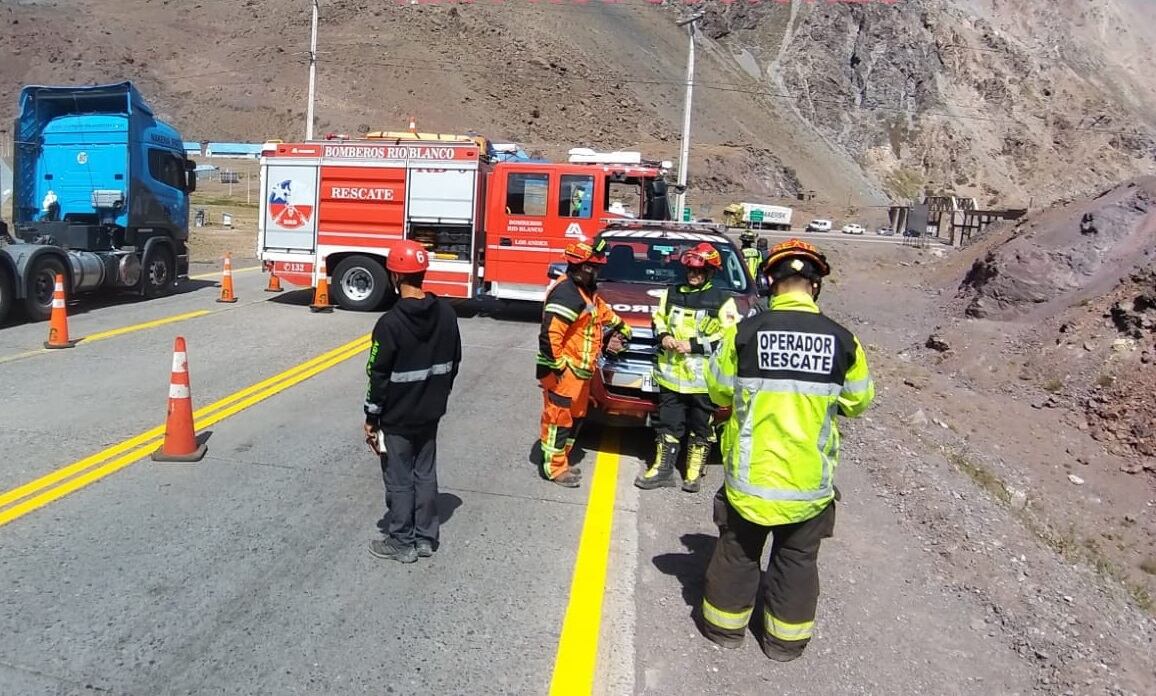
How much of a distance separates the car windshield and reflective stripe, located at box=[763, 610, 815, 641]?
4.63 meters

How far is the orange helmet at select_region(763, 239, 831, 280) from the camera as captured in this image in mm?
3590

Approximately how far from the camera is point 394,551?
4598mm

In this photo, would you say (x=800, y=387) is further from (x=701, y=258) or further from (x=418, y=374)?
(x=701, y=258)

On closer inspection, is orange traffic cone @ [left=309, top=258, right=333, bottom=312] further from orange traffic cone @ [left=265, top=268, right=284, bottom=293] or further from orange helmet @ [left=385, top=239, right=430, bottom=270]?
orange helmet @ [left=385, top=239, right=430, bottom=270]

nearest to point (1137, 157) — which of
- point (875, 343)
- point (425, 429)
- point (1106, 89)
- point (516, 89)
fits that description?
point (1106, 89)

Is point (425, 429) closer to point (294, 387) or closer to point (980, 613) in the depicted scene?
point (980, 613)

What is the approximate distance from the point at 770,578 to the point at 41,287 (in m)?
12.2

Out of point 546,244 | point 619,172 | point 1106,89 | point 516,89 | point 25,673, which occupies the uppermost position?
point 1106,89

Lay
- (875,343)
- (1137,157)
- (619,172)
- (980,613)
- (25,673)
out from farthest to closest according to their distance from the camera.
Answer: (1137,157) → (875,343) → (619,172) → (980,613) → (25,673)

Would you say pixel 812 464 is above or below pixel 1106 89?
below

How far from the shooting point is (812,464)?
356 cm

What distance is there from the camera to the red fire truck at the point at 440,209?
44.2 ft

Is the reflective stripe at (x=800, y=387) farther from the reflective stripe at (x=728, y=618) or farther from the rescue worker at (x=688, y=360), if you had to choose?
the rescue worker at (x=688, y=360)

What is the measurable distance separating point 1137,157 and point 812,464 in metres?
122
